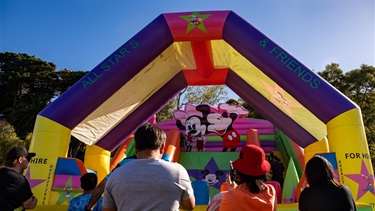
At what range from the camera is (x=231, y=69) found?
5.77m

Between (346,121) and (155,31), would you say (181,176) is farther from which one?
(155,31)

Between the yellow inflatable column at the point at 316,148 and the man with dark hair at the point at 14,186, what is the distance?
394 cm

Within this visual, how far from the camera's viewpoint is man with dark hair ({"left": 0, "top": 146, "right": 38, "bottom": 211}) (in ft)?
6.86

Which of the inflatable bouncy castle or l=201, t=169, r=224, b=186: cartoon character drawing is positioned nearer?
the inflatable bouncy castle

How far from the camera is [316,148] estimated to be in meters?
4.85

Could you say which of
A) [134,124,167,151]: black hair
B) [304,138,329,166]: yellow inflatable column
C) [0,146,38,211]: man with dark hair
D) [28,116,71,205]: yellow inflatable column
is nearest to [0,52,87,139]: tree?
[28,116,71,205]: yellow inflatable column

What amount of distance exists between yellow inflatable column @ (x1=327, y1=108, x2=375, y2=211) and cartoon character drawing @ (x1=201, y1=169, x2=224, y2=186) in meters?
3.29

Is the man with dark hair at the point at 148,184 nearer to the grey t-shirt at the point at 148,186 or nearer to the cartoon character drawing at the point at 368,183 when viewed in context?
the grey t-shirt at the point at 148,186

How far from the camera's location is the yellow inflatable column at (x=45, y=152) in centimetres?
348

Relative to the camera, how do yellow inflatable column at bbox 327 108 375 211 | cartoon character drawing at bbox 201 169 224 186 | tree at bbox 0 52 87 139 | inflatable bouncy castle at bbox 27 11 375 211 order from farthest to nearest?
tree at bbox 0 52 87 139 < cartoon character drawing at bbox 201 169 224 186 < inflatable bouncy castle at bbox 27 11 375 211 < yellow inflatable column at bbox 327 108 375 211

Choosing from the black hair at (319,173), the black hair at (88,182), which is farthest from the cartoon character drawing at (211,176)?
the black hair at (319,173)

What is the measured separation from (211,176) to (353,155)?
11.6 ft

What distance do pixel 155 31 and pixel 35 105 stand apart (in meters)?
16.0

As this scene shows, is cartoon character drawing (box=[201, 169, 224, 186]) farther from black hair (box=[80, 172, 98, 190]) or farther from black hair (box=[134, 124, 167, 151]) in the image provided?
black hair (box=[134, 124, 167, 151])
